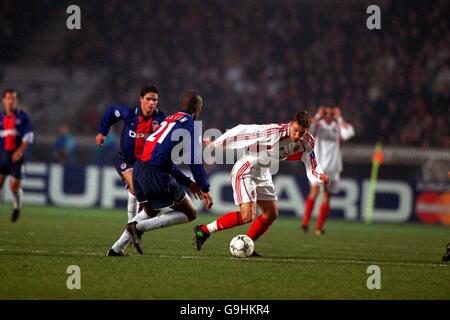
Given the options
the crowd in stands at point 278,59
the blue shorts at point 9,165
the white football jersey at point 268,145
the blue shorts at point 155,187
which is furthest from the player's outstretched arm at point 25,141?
the crowd in stands at point 278,59

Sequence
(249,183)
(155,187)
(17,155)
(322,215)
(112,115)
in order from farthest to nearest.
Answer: (322,215) → (17,155) → (112,115) → (249,183) → (155,187)

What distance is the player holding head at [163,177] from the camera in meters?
9.67

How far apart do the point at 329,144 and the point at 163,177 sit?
294 inches

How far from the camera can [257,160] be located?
34.8 ft

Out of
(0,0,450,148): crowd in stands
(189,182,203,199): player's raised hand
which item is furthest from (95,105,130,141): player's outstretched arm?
(0,0,450,148): crowd in stands

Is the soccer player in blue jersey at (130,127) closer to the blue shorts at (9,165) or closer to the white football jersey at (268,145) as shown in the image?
the white football jersey at (268,145)

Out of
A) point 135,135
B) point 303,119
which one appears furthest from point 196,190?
point 135,135

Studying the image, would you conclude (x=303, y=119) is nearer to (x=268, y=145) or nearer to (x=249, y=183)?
(x=268, y=145)

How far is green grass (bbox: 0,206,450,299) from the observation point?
7.46m

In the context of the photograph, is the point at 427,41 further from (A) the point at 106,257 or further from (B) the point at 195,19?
(A) the point at 106,257

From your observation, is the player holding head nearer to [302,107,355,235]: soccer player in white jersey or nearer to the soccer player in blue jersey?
the soccer player in blue jersey

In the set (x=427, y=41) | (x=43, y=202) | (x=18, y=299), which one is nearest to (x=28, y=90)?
(x=43, y=202)
